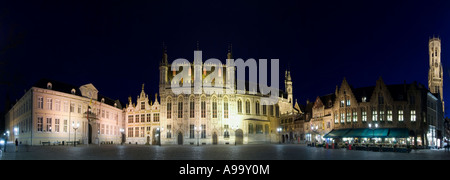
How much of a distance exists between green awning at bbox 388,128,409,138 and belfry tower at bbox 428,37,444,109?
209ft

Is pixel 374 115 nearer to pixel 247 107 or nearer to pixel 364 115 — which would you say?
pixel 364 115

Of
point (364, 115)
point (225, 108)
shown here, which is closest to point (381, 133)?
point (364, 115)

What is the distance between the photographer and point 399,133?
158ft

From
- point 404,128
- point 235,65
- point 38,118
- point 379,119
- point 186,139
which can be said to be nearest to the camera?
point 404,128

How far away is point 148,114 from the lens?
7706 cm

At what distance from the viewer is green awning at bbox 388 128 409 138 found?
1877 inches

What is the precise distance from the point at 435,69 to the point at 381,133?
6910 cm

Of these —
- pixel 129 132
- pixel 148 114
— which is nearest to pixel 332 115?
pixel 148 114

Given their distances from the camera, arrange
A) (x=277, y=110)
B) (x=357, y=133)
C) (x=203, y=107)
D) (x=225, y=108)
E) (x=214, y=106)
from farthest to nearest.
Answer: (x=277, y=110) < (x=225, y=108) < (x=214, y=106) < (x=203, y=107) < (x=357, y=133)

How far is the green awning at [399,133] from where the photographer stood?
156 ft

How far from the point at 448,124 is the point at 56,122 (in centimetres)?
10979

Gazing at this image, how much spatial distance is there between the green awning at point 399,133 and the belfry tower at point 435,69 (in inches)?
2506

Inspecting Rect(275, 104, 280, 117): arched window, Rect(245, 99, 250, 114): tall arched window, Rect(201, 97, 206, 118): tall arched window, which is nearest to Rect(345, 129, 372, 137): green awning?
Rect(201, 97, 206, 118): tall arched window
